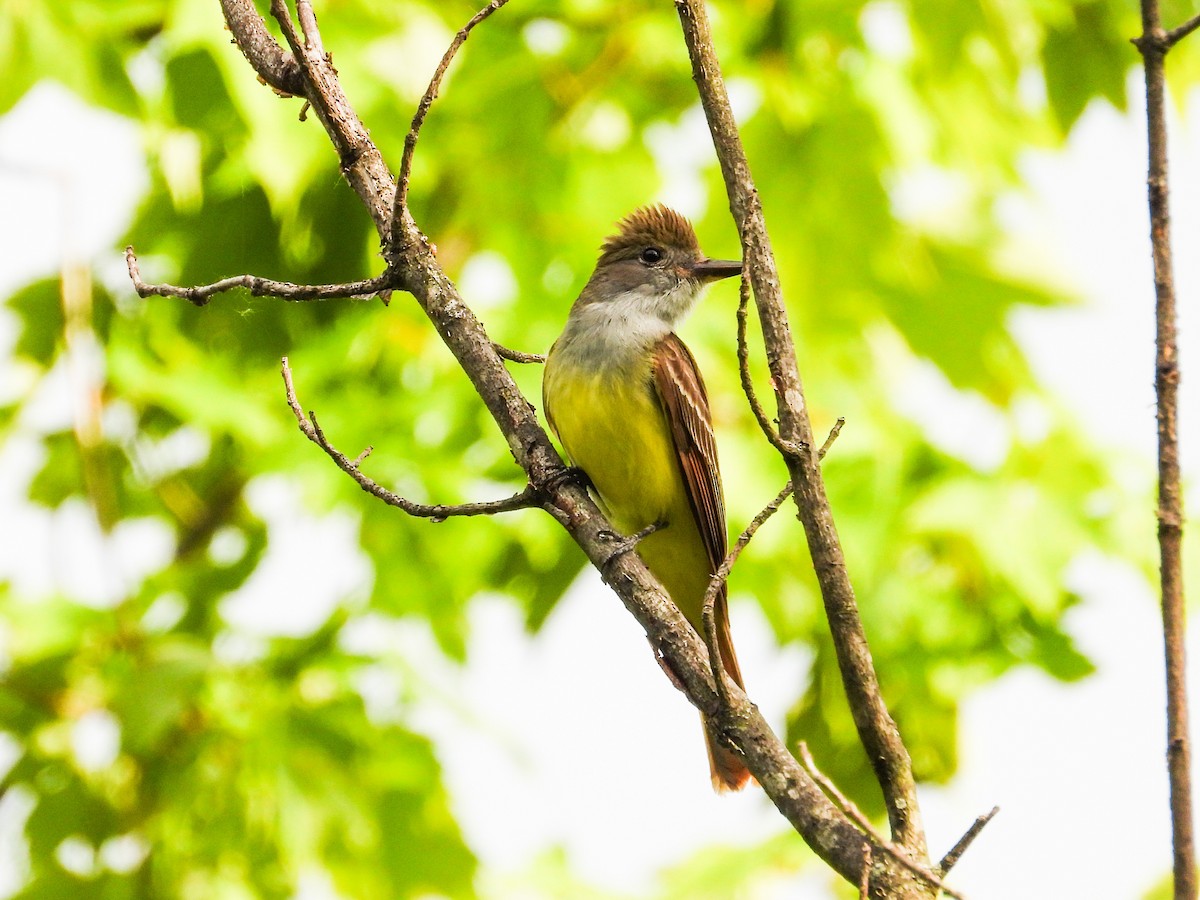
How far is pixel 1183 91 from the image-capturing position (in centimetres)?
464

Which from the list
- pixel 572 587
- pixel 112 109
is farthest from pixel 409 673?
pixel 112 109

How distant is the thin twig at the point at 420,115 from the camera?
2475 millimetres

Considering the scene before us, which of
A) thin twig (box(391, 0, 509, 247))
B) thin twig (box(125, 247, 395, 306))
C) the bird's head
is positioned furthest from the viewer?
the bird's head

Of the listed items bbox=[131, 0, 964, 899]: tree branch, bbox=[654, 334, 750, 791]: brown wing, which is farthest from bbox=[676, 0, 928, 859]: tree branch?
bbox=[654, 334, 750, 791]: brown wing

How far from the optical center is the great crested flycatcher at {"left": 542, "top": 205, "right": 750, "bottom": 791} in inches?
169

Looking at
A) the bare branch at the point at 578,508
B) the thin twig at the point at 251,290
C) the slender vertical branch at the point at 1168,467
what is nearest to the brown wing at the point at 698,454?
the bare branch at the point at 578,508

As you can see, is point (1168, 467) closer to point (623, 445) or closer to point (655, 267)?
point (623, 445)

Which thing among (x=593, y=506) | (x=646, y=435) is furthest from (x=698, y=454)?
(x=593, y=506)

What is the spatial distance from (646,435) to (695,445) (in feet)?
0.59

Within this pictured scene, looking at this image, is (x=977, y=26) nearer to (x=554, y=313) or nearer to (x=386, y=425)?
(x=554, y=313)

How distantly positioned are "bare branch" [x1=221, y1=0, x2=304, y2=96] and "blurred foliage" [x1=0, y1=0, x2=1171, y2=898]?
4.72 ft

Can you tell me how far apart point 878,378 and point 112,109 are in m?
3.07

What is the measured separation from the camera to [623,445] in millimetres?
4273

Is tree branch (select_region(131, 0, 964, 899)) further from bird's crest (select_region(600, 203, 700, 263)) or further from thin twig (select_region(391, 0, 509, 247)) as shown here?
bird's crest (select_region(600, 203, 700, 263))
